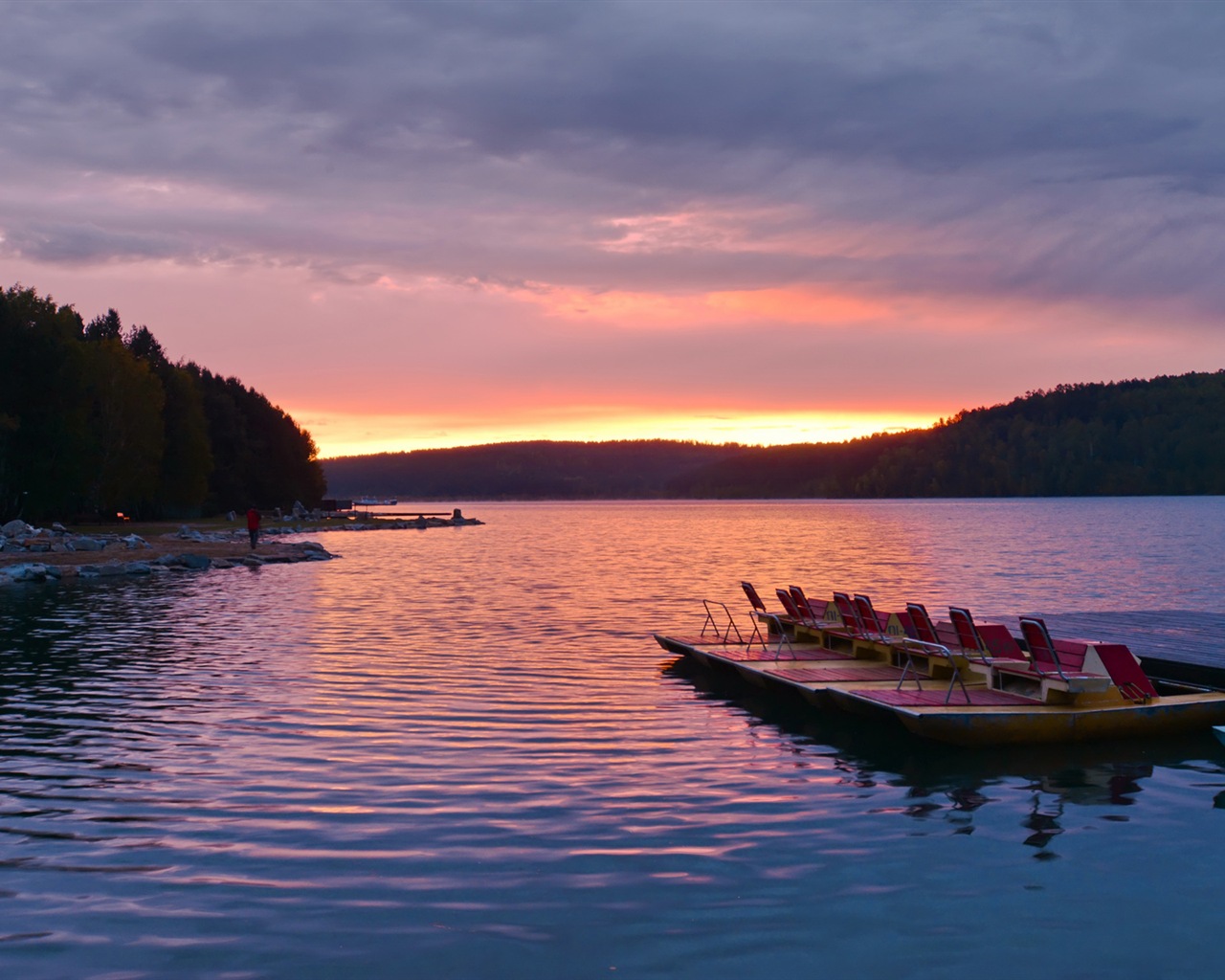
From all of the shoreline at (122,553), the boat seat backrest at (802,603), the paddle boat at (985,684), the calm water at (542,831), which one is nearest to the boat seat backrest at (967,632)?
the paddle boat at (985,684)

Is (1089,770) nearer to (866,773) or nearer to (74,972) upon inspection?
(866,773)

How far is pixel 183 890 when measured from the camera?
9766 millimetres

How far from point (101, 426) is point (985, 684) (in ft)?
252

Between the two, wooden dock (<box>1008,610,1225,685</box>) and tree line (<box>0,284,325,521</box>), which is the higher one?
tree line (<box>0,284,325,521</box>)

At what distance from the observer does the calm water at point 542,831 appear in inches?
342

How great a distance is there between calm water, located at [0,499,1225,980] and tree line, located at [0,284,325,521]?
160ft

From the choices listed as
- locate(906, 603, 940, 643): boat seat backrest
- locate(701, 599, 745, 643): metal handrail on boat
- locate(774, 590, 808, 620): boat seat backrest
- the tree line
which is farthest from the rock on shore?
locate(906, 603, 940, 643): boat seat backrest

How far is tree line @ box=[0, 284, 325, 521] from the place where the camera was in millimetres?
69250

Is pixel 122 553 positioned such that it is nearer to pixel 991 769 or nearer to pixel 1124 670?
pixel 1124 670

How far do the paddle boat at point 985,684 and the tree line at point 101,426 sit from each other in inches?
2135

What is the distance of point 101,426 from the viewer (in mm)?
82312

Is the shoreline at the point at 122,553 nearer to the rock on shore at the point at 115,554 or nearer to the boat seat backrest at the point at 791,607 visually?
the rock on shore at the point at 115,554

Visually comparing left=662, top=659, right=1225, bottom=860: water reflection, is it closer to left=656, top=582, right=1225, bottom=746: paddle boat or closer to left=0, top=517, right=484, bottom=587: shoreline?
left=656, top=582, right=1225, bottom=746: paddle boat

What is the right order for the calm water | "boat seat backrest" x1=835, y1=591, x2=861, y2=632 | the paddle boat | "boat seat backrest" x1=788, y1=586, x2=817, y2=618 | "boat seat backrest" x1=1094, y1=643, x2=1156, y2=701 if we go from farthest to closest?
"boat seat backrest" x1=788, y1=586, x2=817, y2=618
"boat seat backrest" x1=835, y1=591, x2=861, y2=632
"boat seat backrest" x1=1094, y1=643, x2=1156, y2=701
the paddle boat
the calm water
